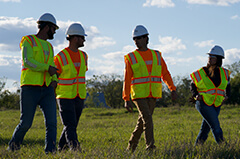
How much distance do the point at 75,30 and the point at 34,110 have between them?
5.23 ft

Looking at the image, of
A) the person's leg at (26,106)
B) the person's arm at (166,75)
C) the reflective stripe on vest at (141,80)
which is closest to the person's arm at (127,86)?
the reflective stripe on vest at (141,80)

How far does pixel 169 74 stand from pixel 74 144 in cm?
215

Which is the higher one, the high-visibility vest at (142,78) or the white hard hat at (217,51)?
the white hard hat at (217,51)

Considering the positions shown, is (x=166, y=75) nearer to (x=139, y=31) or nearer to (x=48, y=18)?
(x=139, y=31)

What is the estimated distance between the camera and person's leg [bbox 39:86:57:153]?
597 cm

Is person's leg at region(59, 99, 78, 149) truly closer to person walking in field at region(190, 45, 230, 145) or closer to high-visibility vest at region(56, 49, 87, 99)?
high-visibility vest at region(56, 49, 87, 99)

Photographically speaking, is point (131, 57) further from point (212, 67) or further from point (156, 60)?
point (212, 67)

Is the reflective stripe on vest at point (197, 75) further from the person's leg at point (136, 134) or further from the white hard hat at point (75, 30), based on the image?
the white hard hat at point (75, 30)

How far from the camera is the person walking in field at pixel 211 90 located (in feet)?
22.2

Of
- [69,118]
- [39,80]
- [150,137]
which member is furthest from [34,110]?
[150,137]

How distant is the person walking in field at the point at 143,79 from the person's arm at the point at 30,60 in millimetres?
1447

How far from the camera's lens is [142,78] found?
6238 millimetres

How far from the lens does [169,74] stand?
6.56 metres

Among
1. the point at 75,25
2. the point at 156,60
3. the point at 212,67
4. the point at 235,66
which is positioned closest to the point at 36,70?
the point at 75,25
